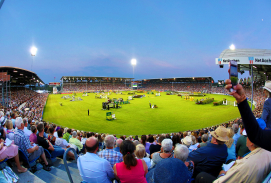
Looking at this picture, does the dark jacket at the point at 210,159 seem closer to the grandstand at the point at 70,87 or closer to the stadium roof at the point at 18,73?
the grandstand at the point at 70,87

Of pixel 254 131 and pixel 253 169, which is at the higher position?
pixel 254 131

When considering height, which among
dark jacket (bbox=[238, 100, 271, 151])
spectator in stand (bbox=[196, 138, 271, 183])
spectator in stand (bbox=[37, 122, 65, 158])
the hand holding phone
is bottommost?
spectator in stand (bbox=[37, 122, 65, 158])

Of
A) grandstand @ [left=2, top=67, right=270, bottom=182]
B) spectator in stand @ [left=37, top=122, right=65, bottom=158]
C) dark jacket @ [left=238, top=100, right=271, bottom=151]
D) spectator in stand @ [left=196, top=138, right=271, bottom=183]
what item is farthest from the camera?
grandstand @ [left=2, top=67, right=270, bottom=182]

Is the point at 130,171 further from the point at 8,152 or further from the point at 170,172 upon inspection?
the point at 8,152

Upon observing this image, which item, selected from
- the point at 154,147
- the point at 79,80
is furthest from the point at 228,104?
the point at 79,80

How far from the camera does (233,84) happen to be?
2.00m

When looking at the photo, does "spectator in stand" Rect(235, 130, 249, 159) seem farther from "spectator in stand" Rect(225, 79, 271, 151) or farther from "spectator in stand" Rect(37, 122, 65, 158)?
"spectator in stand" Rect(37, 122, 65, 158)

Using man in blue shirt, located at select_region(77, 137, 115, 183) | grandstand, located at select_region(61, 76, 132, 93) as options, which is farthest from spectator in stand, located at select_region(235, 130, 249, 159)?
grandstand, located at select_region(61, 76, 132, 93)

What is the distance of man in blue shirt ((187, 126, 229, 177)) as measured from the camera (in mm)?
3186

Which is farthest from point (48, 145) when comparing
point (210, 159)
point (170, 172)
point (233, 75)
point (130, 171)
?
point (233, 75)

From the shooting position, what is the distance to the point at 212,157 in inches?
126

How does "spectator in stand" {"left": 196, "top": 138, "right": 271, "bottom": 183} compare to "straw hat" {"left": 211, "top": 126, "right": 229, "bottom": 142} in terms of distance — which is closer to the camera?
"spectator in stand" {"left": 196, "top": 138, "right": 271, "bottom": 183}

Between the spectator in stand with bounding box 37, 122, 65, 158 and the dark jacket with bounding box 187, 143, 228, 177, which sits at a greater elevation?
the dark jacket with bounding box 187, 143, 228, 177

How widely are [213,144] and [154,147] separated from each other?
8.03ft
